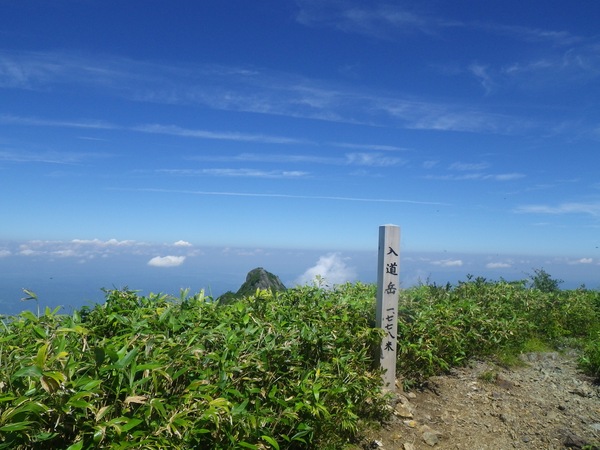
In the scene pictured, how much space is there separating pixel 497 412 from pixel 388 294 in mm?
1841

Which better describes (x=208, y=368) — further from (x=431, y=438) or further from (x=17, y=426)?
(x=431, y=438)

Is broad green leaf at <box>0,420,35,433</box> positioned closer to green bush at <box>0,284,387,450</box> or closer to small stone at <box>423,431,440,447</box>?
green bush at <box>0,284,387,450</box>

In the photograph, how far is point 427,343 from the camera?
547 cm

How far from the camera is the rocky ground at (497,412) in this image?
4281 mm

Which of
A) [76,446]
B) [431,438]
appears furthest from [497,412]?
[76,446]

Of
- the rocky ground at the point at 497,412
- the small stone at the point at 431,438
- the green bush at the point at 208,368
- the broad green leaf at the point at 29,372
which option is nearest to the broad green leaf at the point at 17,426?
the green bush at the point at 208,368

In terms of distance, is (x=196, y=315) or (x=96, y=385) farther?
(x=196, y=315)

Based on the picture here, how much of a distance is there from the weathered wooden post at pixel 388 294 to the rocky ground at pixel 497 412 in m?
0.42

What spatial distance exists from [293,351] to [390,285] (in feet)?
5.72

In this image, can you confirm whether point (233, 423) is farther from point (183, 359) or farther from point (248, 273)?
point (248, 273)

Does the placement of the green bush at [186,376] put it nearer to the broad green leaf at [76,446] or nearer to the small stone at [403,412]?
the broad green leaf at [76,446]

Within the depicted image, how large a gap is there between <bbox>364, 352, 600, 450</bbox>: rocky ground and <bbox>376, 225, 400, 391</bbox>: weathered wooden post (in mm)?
424

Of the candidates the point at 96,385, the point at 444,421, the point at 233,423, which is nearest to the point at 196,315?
the point at 233,423

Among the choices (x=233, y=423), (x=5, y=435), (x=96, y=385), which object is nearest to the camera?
(x=5, y=435)
